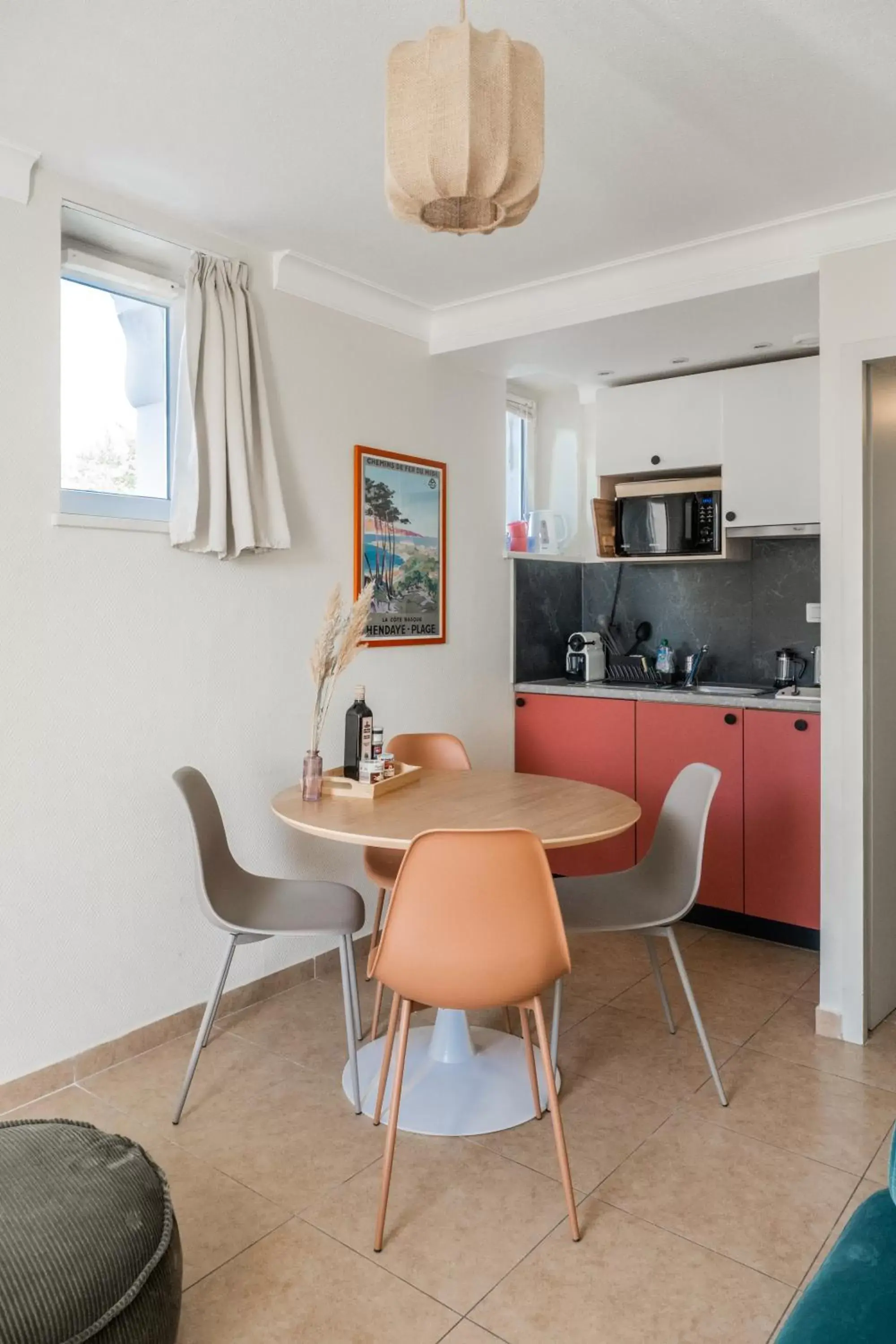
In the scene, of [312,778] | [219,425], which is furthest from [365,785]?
[219,425]

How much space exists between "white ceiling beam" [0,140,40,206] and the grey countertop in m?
2.76

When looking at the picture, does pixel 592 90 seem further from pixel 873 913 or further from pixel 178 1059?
pixel 178 1059

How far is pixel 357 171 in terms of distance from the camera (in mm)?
2580

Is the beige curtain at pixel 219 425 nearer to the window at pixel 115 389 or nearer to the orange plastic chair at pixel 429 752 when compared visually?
the window at pixel 115 389

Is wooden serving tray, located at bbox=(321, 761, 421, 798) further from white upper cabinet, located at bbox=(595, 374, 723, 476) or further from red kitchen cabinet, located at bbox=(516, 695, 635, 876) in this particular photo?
white upper cabinet, located at bbox=(595, 374, 723, 476)

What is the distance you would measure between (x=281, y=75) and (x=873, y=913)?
9.25 ft

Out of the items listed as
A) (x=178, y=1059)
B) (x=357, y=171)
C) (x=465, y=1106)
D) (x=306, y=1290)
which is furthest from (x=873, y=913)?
(x=357, y=171)

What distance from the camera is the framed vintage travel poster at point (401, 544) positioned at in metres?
3.55

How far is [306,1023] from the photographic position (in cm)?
301

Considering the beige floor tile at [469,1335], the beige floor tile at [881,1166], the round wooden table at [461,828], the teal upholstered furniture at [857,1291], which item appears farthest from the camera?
the round wooden table at [461,828]

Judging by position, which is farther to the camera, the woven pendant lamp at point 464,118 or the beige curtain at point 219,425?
Answer: the beige curtain at point 219,425

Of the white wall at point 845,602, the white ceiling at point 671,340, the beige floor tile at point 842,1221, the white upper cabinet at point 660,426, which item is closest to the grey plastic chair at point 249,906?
the beige floor tile at point 842,1221

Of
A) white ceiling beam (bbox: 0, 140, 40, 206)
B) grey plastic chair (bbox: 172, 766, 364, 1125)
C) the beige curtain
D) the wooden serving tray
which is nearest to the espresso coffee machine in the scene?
the wooden serving tray

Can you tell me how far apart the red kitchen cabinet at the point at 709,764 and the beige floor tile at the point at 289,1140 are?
1.83m
